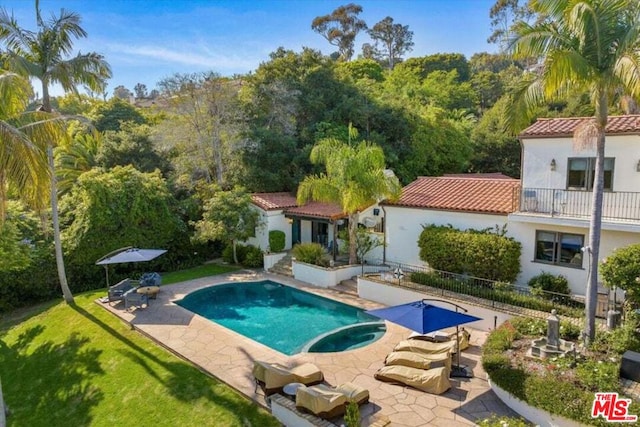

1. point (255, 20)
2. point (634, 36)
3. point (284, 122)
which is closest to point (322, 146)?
point (255, 20)

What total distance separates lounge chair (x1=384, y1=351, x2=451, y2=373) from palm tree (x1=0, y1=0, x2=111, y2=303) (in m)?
15.6

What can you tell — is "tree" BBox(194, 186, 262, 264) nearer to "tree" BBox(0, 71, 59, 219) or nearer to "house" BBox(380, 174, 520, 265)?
"house" BBox(380, 174, 520, 265)

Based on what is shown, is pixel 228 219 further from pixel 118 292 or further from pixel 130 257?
pixel 118 292

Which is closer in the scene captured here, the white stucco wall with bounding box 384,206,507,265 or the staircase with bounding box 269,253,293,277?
the white stucco wall with bounding box 384,206,507,265

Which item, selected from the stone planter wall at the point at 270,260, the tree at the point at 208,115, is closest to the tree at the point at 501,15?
the tree at the point at 208,115

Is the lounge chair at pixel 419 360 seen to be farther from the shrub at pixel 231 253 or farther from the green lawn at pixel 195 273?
the shrub at pixel 231 253

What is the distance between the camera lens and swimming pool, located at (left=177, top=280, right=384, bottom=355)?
15898 millimetres

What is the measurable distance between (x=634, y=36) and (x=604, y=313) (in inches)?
385

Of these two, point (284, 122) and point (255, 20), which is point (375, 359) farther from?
point (284, 122)

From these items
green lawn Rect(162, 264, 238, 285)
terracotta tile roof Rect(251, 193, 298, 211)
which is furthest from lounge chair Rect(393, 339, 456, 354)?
terracotta tile roof Rect(251, 193, 298, 211)

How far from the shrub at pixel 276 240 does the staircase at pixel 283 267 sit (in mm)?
937

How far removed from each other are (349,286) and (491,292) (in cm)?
747

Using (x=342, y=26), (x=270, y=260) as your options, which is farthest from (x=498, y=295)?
(x=342, y=26)

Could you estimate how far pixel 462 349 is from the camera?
13742 mm
